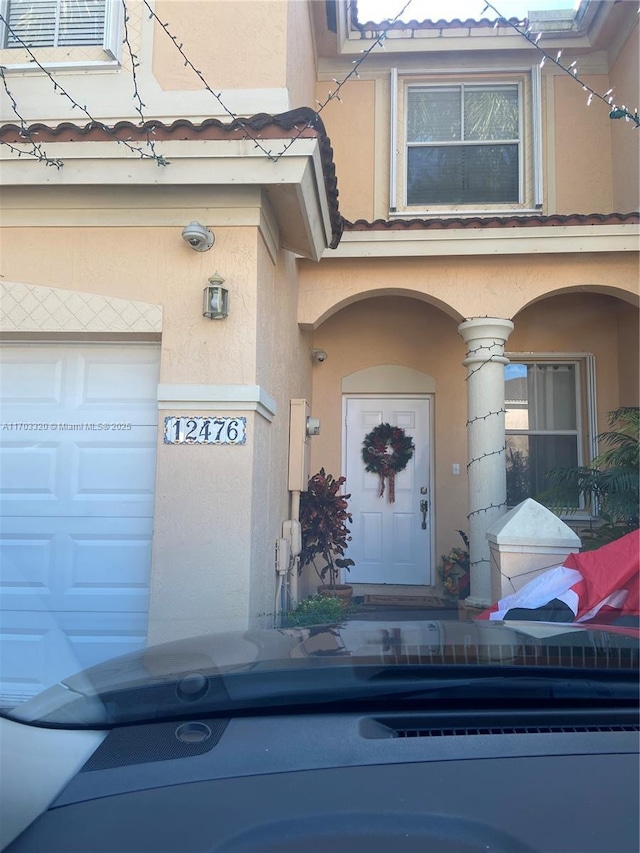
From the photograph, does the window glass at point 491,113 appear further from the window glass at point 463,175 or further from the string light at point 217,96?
the string light at point 217,96

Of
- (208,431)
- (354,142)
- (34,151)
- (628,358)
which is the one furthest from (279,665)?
(354,142)

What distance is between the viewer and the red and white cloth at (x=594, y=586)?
3346 mm

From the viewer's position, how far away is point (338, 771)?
5.23 feet

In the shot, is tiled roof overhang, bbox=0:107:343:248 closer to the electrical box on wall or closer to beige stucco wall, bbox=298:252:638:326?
beige stucco wall, bbox=298:252:638:326

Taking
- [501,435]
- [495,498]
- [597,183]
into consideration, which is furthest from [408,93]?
[495,498]

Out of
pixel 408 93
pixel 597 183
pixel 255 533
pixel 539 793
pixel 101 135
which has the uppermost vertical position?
pixel 408 93

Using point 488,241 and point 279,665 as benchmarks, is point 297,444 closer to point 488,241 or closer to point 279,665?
point 488,241

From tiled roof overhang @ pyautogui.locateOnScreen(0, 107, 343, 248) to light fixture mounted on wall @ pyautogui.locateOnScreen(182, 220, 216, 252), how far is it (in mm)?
554

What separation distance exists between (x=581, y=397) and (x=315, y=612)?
13.2ft

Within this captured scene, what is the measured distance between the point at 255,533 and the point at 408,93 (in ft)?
18.6

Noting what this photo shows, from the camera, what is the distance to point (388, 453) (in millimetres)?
7629

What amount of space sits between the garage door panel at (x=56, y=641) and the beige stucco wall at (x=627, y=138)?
19.8ft

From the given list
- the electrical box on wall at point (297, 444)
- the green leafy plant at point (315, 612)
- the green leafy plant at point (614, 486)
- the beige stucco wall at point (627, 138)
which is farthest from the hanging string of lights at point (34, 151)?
the beige stucco wall at point (627, 138)

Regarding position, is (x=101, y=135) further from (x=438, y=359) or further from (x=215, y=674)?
(x=438, y=359)
